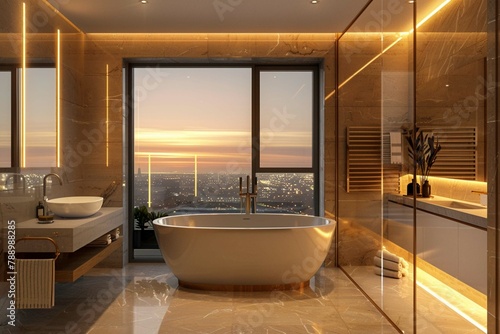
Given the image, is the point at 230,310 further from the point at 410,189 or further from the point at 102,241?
the point at 410,189

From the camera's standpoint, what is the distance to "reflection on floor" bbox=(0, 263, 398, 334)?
3.52m

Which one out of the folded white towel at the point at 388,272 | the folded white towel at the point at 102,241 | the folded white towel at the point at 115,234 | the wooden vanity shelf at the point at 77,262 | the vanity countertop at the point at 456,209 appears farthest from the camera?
the folded white towel at the point at 115,234

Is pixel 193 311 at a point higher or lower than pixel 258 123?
lower

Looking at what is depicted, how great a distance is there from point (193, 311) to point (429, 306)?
1.82 meters

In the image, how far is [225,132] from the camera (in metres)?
5.78

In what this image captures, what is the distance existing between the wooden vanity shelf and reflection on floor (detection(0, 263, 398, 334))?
35 cm

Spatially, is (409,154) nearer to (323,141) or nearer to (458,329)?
(458,329)

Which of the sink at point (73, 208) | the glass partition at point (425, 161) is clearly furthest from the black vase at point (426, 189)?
the sink at point (73, 208)

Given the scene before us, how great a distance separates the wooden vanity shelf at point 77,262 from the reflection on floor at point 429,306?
93.0 inches

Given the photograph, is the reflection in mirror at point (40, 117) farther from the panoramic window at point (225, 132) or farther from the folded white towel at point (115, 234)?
the panoramic window at point (225, 132)

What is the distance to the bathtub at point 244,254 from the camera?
4.26m

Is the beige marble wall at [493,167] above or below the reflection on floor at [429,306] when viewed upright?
above

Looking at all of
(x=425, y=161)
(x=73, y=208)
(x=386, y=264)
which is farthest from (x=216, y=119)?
(x=425, y=161)

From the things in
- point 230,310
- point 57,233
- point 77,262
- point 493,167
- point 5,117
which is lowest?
point 230,310
